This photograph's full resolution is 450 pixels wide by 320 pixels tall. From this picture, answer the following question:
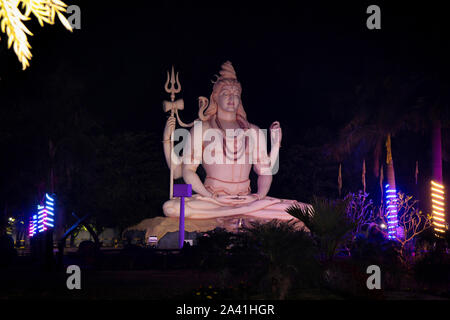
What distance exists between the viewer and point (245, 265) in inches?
458

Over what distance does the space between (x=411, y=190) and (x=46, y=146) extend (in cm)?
2103

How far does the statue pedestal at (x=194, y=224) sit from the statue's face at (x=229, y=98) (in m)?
5.59

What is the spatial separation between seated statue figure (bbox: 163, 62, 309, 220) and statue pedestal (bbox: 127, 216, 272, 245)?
0.63 meters

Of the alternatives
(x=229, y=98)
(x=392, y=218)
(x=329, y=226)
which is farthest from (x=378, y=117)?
(x=329, y=226)

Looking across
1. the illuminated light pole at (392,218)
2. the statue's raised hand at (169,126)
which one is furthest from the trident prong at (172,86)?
the illuminated light pole at (392,218)

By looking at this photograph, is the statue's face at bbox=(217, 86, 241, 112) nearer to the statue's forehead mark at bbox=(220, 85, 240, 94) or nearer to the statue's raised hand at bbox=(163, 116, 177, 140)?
the statue's forehead mark at bbox=(220, 85, 240, 94)

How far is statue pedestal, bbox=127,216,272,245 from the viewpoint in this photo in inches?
1077

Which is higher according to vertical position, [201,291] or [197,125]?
[197,125]

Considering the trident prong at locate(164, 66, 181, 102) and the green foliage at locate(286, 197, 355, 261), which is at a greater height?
the trident prong at locate(164, 66, 181, 102)

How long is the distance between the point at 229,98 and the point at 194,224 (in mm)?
6567

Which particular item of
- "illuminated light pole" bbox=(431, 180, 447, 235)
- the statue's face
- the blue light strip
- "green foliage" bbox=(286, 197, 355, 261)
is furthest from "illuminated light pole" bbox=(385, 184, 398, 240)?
the blue light strip

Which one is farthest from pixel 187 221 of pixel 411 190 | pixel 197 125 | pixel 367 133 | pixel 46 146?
pixel 411 190

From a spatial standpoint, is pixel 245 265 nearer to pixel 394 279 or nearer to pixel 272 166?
pixel 394 279

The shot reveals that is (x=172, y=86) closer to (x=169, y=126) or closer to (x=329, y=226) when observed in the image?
(x=169, y=126)
